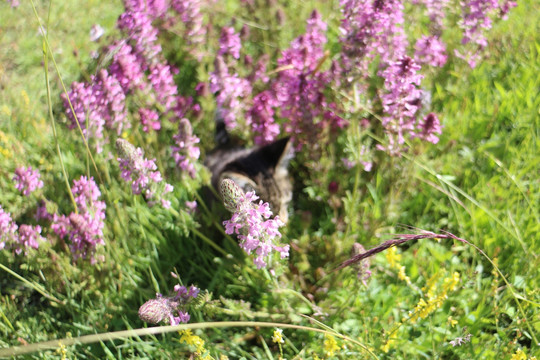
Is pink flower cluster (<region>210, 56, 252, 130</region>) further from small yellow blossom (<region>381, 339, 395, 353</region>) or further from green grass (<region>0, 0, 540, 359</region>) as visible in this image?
small yellow blossom (<region>381, 339, 395, 353</region>)

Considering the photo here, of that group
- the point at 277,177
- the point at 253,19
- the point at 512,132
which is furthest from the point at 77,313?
the point at 512,132

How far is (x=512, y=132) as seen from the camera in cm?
346

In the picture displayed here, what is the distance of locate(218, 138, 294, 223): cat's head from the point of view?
9.51 feet

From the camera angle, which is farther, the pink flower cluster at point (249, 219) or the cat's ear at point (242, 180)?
the cat's ear at point (242, 180)

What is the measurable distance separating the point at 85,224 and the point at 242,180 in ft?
3.09

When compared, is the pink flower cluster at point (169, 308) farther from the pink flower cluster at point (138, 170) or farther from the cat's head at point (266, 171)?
the cat's head at point (266, 171)

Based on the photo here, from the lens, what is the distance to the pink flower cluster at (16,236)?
7.54 feet

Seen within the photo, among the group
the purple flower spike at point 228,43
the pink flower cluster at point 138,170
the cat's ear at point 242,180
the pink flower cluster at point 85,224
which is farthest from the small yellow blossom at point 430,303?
the purple flower spike at point 228,43

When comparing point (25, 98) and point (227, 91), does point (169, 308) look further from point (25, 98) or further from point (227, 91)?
point (25, 98)

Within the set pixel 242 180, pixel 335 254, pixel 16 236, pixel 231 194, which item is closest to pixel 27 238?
pixel 16 236

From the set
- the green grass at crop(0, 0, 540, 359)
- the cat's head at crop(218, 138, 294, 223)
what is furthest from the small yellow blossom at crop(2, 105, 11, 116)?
the cat's head at crop(218, 138, 294, 223)

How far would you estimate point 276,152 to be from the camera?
2.96m

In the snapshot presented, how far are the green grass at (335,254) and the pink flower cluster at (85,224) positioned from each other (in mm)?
85

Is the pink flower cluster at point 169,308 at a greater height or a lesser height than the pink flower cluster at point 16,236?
lesser
